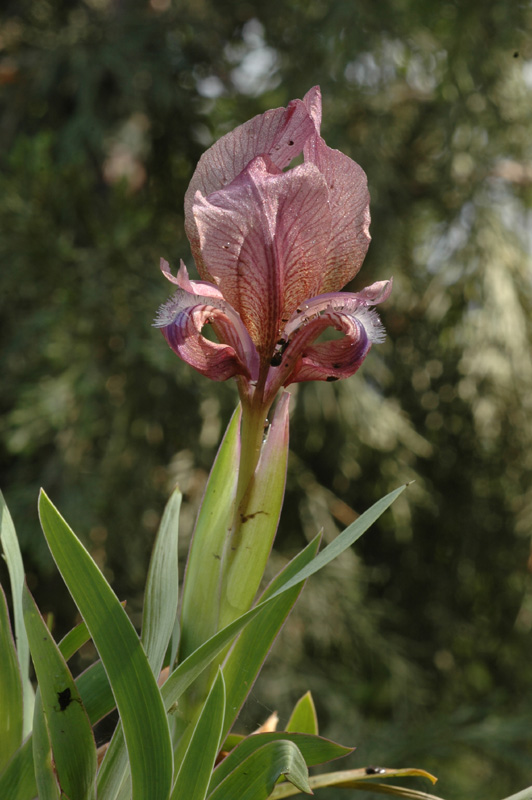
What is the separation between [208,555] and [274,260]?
132mm

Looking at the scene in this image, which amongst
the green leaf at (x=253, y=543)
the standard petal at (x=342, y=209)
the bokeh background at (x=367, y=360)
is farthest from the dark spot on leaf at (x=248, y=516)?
the bokeh background at (x=367, y=360)

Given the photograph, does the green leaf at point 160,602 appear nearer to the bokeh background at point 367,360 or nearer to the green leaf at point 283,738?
the green leaf at point 283,738

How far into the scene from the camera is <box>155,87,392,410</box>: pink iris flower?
314 millimetres

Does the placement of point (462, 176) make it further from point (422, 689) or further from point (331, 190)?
point (331, 190)

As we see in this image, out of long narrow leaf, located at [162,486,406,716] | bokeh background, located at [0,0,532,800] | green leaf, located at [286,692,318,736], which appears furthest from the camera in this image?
bokeh background, located at [0,0,532,800]

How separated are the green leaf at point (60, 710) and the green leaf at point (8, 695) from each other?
0.03m

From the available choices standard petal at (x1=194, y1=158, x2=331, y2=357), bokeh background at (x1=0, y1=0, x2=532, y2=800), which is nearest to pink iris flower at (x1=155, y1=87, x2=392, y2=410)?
standard petal at (x1=194, y1=158, x2=331, y2=357)

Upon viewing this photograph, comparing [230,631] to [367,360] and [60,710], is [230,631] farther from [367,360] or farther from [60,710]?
[367,360]

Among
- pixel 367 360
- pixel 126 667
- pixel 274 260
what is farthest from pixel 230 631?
pixel 367 360

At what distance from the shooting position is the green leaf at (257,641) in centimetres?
33

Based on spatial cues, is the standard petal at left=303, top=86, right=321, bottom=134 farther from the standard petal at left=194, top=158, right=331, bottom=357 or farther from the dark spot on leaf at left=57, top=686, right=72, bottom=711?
the dark spot on leaf at left=57, top=686, right=72, bottom=711

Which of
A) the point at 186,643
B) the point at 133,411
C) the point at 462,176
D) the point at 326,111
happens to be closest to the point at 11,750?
the point at 186,643

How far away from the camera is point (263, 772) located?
0.30m

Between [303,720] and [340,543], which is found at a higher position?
[340,543]
